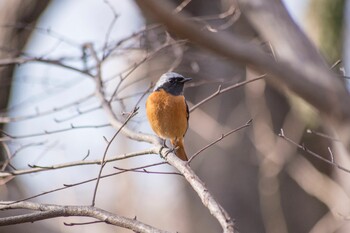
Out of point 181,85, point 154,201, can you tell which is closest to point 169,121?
point 181,85

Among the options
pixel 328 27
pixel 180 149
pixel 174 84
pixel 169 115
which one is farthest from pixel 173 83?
pixel 328 27

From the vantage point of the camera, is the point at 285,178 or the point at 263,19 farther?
the point at 285,178

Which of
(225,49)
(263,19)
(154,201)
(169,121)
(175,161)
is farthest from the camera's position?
(154,201)

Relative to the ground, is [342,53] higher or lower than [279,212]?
higher

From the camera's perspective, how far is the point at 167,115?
475cm

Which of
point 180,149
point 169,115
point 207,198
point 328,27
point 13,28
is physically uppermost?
point 13,28

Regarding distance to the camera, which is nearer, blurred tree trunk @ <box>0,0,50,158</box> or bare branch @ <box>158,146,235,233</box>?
bare branch @ <box>158,146,235,233</box>

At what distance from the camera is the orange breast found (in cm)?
476

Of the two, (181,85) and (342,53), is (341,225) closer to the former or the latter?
(342,53)

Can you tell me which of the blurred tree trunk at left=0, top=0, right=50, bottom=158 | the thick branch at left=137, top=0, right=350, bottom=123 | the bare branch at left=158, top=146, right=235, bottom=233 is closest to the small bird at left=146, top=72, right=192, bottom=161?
the bare branch at left=158, top=146, right=235, bottom=233

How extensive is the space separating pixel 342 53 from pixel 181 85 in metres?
1.83

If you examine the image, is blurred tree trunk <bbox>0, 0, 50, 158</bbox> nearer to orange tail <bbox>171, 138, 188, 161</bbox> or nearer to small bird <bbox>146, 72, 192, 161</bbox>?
small bird <bbox>146, 72, 192, 161</bbox>

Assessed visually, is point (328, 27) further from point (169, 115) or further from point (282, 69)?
point (282, 69)

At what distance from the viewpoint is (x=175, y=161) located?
3236mm
